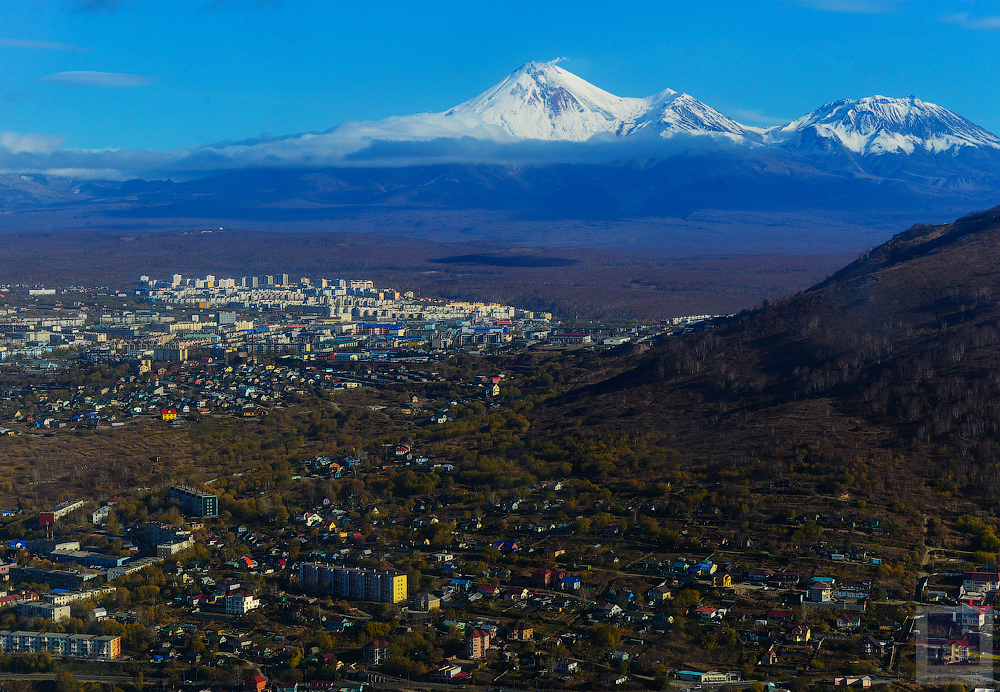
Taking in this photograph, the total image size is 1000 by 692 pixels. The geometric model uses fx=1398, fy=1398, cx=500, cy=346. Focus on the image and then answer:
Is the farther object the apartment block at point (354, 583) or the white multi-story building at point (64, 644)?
the apartment block at point (354, 583)

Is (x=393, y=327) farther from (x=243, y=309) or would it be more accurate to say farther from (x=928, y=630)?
(x=928, y=630)

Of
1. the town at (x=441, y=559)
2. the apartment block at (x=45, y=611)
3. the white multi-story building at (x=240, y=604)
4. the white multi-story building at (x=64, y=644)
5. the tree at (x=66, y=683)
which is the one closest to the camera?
the tree at (x=66, y=683)

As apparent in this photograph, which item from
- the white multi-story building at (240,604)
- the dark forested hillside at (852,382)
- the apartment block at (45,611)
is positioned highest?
the dark forested hillside at (852,382)

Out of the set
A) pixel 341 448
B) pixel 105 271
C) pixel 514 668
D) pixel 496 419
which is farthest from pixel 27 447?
pixel 105 271

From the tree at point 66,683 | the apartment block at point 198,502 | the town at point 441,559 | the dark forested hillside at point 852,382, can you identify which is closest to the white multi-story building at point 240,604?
the town at point 441,559

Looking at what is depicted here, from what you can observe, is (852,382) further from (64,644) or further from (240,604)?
(64,644)

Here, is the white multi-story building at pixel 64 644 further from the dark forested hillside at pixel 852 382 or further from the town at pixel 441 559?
the dark forested hillside at pixel 852 382

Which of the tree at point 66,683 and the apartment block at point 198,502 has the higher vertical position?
the apartment block at point 198,502

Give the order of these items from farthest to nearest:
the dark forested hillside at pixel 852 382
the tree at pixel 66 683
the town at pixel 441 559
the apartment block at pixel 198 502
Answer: the dark forested hillside at pixel 852 382 < the apartment block at pixel 198 502 < the town at pixel 441 559 < the tree at pixel 66 683
